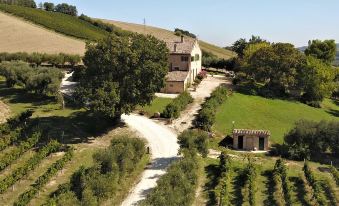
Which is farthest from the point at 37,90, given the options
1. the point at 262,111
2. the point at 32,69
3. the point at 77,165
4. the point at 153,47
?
the point at 262,111

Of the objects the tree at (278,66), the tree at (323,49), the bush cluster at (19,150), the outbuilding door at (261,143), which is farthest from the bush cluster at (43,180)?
the tree at (323,49)

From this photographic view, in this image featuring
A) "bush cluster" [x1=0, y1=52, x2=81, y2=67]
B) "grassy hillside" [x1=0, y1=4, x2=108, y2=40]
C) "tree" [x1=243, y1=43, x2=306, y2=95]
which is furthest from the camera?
"grassy hillside" [x1=0, y1=4, x2=108, y2=40]

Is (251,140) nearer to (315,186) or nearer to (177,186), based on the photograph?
(315,186)

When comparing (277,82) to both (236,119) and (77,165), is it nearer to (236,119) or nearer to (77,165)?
(236,119)

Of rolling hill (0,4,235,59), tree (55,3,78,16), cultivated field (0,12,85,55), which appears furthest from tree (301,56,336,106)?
tree (55,3,78,16)

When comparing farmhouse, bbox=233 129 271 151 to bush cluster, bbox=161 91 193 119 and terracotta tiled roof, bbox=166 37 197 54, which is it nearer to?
bush cluster, bbox=161 91 193 119

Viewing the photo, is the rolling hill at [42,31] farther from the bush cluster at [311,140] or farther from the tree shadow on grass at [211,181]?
the tree shadow on grass at [211,181]

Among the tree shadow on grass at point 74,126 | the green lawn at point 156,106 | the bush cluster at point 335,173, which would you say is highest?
the green lawn at point 156,106

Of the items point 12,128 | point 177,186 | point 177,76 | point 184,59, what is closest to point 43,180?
point 177,186
